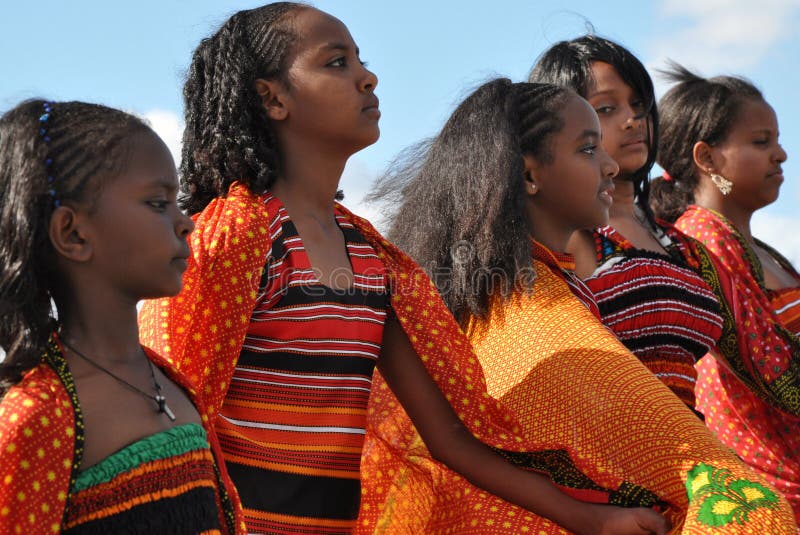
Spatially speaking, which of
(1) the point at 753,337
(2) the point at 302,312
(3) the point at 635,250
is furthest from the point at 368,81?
(1) the point at 753,337

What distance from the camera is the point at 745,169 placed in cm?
545

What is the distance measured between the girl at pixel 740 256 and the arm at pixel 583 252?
674mm

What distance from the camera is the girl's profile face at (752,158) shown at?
17.9 feet

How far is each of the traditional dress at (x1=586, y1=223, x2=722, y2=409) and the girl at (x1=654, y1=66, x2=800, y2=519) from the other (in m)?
0.37

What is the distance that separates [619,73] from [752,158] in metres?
1.03

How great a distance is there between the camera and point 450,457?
10.9 feet

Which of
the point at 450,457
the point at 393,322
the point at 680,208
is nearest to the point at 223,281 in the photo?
the point at 393,322

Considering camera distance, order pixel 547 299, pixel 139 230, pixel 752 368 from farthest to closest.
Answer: pixel 752 368 < pixel 547 299 < pixel 139 230

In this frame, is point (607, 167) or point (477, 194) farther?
point (607, 167)

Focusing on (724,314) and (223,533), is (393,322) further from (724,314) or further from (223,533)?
(724,314)

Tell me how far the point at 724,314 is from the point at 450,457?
1.77 metres

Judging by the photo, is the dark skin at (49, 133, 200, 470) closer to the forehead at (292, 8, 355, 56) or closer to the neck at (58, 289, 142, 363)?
the neck at (58, 289, 142, 363)

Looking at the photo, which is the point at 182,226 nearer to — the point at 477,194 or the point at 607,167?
the point at 477,194

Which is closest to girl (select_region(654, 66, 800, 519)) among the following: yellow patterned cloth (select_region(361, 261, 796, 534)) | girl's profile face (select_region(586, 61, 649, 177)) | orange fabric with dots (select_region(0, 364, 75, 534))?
girl's profile face (select_region(586, 61, 649, 177))
